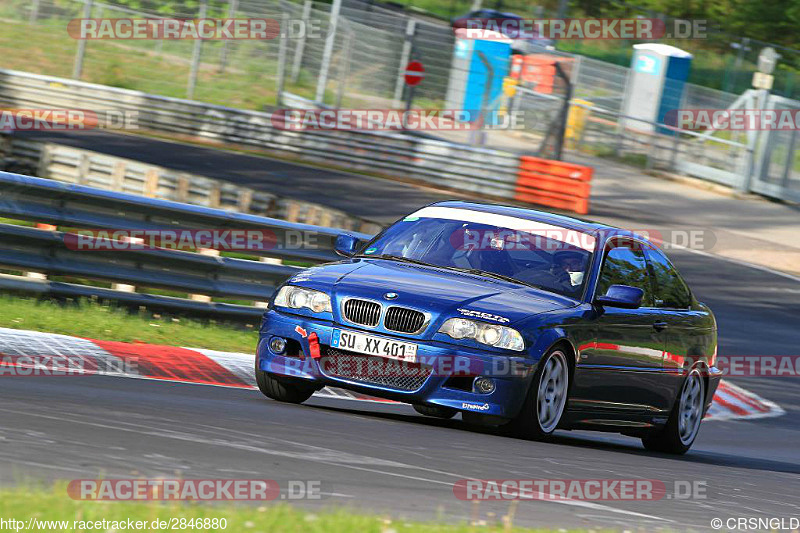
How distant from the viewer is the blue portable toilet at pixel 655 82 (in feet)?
119

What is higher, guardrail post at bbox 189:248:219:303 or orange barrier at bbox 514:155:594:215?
orange barrier at bbox 514:155:594:215


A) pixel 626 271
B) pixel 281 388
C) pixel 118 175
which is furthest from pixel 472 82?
pixel 281 388

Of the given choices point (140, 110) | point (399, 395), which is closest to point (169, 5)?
Result: point (140, 110)

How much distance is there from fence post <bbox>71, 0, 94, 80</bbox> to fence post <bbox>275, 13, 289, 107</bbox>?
389cm

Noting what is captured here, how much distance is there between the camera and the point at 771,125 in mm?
30984

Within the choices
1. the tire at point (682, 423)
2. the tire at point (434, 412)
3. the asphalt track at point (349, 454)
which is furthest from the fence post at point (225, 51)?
the tire at point (434, 412)

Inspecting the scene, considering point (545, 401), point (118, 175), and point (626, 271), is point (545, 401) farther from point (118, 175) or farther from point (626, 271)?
point (118, 175)

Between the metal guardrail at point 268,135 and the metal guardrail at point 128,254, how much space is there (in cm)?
1389

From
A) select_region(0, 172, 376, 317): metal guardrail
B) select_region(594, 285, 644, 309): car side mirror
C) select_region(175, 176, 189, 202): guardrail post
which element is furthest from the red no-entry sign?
select_region(594, 285, 644, 309): car side mirror

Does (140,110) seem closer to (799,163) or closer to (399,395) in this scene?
(799,163)

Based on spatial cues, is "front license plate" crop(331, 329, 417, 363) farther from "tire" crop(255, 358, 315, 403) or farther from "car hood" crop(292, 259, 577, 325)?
"tire" crop(255, 358, 315, 403)

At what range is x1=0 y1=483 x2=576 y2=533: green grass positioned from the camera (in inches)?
168

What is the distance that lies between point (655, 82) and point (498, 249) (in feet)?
94.5

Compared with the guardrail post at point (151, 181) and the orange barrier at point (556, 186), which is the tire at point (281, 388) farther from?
the orange barrier at point (556, 186)
